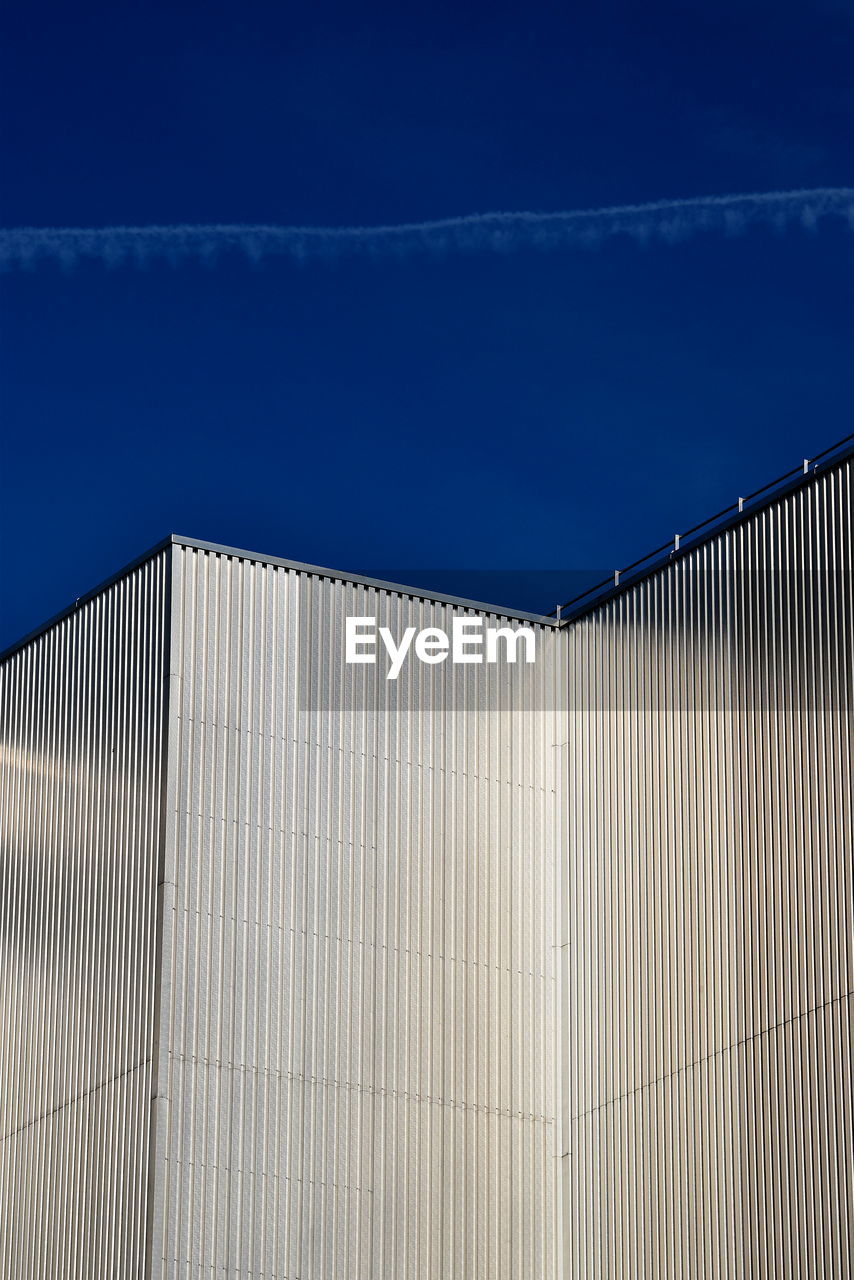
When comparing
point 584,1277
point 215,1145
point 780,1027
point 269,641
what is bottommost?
point 584,1277

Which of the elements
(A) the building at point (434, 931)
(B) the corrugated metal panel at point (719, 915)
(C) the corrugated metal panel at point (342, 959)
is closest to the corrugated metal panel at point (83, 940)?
(A) the building at point (434, 931)

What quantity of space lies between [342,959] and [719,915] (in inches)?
287

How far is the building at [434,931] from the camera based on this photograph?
106ft

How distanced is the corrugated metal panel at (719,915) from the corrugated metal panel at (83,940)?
9114 mm

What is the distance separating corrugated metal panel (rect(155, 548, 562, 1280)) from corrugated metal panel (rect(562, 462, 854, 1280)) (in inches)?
55.4

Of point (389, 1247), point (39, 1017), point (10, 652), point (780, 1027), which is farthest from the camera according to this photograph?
point (10, 652)

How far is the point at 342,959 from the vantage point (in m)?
35.4

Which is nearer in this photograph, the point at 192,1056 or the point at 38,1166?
the point at 192,1056

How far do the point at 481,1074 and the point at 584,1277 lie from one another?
14.2 feet

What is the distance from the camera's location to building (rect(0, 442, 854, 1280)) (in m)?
32.2

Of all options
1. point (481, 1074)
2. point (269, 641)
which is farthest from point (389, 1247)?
point (269, 641)

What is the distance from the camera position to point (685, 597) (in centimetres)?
3625

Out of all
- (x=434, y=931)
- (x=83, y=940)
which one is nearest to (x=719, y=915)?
(x=434, y=931)

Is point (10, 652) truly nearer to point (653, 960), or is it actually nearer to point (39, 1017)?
point (39, 1017)
